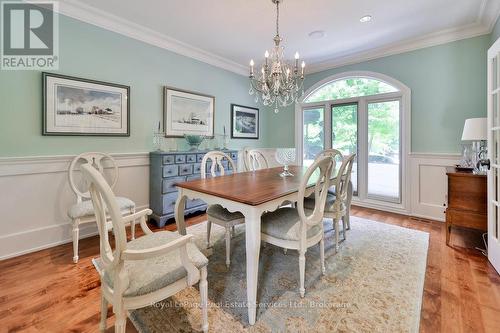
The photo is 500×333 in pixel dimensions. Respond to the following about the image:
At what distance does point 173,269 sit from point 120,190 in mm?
2223

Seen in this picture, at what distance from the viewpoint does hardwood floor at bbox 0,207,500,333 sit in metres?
1.41

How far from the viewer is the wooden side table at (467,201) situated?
229 cm

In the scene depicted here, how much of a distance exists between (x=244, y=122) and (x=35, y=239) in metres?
3.57

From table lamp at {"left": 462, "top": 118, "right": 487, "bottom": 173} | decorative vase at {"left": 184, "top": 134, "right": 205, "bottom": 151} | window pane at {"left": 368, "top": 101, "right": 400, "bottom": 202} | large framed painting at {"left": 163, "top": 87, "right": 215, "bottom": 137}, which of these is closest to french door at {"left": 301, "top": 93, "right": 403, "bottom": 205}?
window pane at {"left": 368, "top": 101, "right": 400, "bottom": 202}

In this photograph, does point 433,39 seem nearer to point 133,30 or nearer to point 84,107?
point 133,30

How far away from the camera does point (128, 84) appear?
2.98 metres

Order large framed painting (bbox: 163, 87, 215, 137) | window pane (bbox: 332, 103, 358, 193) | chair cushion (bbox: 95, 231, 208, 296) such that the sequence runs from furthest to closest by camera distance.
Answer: window pane (bbox: 332, 103, 358, 193)
large framed painting (bbox: 163, 87, 215, 137)
chair cushion (bbox: 95, 231, 208, 296)

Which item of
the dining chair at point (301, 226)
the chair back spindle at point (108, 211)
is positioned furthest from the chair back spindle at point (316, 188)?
the chair back spindle at point (108, 211)

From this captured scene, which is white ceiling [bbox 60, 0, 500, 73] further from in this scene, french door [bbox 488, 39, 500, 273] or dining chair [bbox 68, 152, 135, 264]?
dining chair [bbox 68, 152, 135, 264]

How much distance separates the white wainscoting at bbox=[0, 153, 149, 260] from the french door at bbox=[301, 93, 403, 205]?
4069mm

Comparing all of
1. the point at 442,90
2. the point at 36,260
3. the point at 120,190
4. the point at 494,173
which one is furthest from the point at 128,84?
the point at 442,90

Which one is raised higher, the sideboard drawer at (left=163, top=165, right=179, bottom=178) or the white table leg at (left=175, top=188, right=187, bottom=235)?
the sideboard drawer at (left=163, top=165, right=179, bottom=178)

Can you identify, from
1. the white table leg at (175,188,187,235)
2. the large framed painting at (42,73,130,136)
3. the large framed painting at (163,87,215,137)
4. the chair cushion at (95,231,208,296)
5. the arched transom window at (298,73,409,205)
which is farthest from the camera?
the arched transom window at (298,73,409,205)

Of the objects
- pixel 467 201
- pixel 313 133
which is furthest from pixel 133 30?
pixel 467 201
